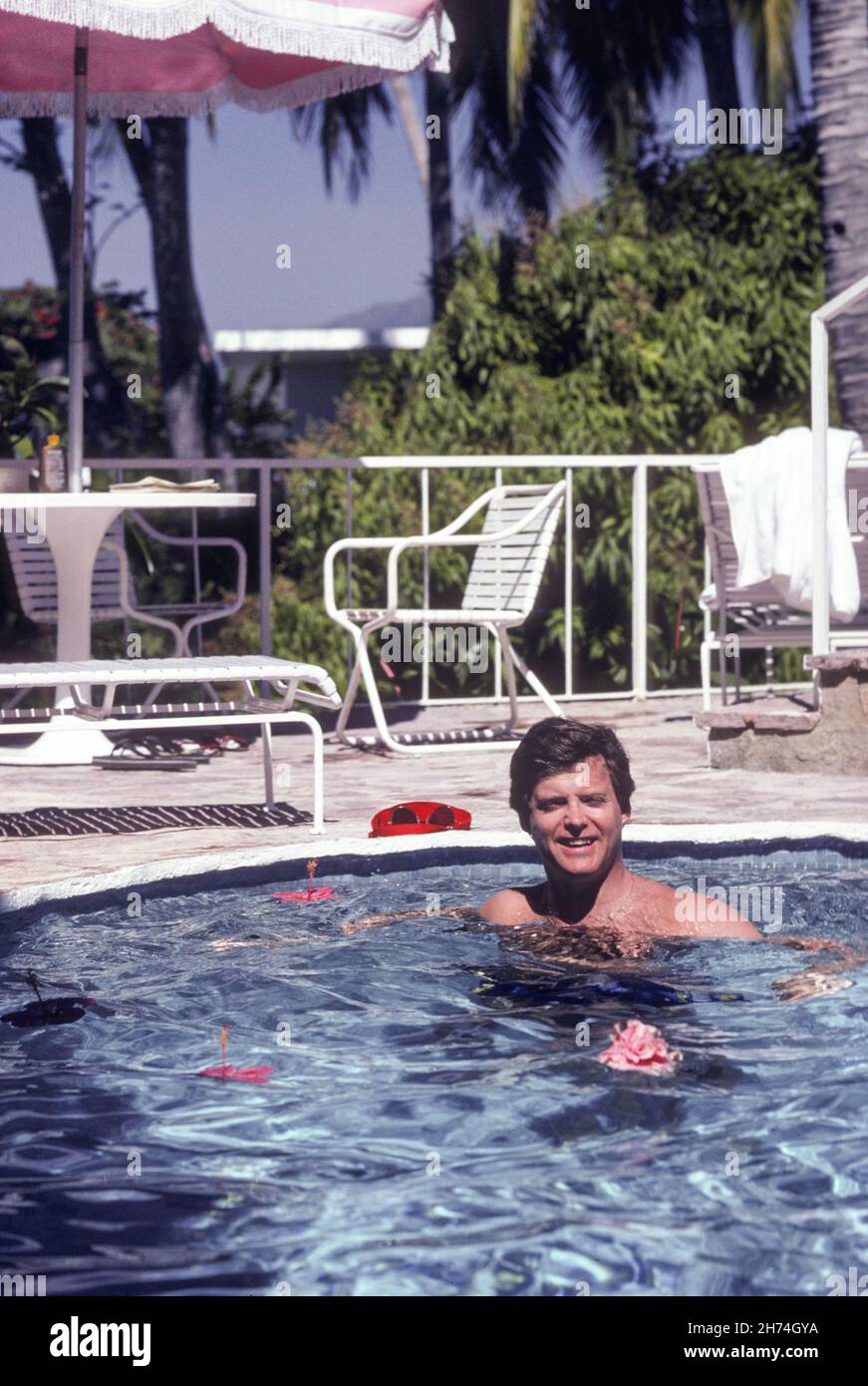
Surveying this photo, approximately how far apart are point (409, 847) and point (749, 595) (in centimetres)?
311

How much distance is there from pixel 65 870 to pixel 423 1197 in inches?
74.7

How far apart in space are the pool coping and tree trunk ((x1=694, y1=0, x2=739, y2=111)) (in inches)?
566

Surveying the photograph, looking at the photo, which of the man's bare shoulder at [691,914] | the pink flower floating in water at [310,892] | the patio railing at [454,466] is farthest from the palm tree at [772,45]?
the man's bare shoulder at [691,914]

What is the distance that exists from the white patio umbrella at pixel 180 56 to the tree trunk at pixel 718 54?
11.7 m

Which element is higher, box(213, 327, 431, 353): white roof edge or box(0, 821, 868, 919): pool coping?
box(213, 327, 431, 353): white roof edge

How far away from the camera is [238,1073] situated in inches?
127

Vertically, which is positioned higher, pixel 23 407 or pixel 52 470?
pixel 23 407

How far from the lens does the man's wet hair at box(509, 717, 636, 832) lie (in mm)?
3535

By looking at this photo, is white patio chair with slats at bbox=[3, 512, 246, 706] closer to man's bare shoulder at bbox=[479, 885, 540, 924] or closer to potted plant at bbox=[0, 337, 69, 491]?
potted plant at bbox=[0, 337, 69, 491]

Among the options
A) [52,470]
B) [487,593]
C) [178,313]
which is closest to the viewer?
[52,470]

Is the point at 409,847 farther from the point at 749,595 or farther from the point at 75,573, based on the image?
the point at 749,595

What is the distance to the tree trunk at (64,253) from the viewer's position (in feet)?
44.7

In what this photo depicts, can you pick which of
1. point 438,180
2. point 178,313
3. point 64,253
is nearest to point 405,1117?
Answer: point 178,313

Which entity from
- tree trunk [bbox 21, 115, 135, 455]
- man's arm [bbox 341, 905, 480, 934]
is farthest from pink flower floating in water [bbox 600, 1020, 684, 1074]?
tree trunk [bbox 21, 115, 135, 455]
